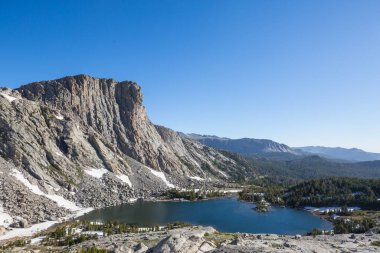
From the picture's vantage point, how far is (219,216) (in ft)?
427

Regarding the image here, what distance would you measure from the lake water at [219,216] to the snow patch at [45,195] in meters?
8.46

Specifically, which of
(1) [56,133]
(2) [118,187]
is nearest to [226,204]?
(2) [118,187]

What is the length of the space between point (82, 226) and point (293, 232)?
63.5 metres

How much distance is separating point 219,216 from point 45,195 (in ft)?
206

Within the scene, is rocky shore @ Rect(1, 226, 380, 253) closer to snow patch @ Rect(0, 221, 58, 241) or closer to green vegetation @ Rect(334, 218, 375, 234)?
snow patch @ Rect(0, 221, 58, 241)

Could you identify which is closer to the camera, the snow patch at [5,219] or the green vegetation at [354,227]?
the snow patch at [5,219]

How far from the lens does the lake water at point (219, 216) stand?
11318 centimetres

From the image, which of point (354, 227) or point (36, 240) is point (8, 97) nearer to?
point (36, 240)

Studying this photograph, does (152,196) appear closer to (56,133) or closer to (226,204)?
(226,204)

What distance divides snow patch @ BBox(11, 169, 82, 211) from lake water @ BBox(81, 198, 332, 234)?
8.46 meters

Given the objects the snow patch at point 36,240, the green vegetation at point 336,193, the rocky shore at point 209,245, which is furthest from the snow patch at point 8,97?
the green vegetation at point 336,193

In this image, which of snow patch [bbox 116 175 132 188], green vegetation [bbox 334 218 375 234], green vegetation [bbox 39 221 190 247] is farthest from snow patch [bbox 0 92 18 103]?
green vegetation [bbox 334 218 375 234]

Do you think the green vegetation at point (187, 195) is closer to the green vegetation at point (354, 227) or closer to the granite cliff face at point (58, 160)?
the granite cliff face at point (58, 160)

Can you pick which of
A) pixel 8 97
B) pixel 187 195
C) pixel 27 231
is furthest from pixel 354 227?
pixel 8 97
